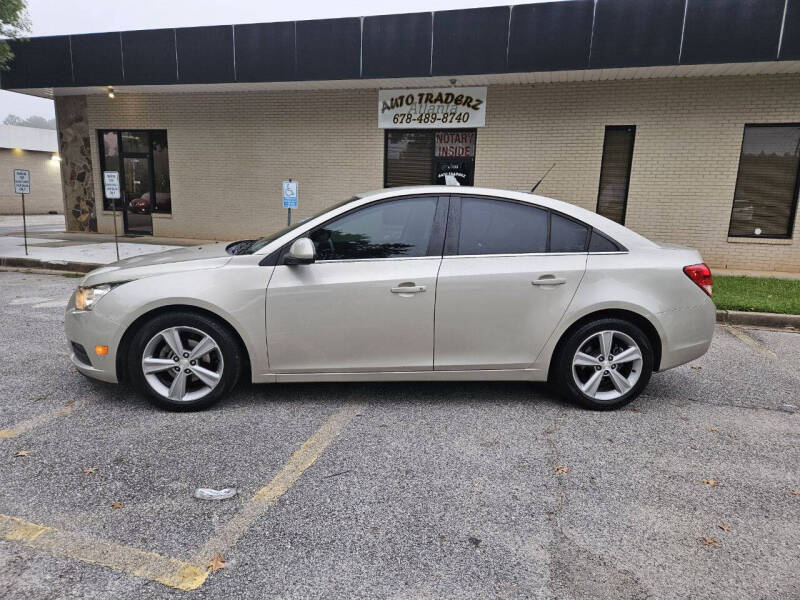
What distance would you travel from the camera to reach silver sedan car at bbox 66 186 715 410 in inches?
151

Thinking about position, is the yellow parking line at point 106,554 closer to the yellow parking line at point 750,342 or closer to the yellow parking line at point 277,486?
the yellow parking line at point 277,486

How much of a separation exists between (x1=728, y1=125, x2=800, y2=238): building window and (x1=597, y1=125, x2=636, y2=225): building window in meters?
2.08

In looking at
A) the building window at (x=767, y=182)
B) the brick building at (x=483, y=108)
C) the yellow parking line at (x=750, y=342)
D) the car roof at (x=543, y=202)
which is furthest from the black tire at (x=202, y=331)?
the building window at (x=767, y=182)

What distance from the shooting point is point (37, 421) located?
3.73 m

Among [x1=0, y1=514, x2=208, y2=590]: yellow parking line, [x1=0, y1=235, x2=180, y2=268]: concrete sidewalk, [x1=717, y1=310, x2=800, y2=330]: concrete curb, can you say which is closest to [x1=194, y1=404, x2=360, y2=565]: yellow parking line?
[x1=0, y1=514, x2=208, y2=590]: yellow parking line

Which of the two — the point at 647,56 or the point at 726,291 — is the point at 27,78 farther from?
the point at 726,291

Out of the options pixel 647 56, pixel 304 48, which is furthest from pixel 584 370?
pixel 304 48

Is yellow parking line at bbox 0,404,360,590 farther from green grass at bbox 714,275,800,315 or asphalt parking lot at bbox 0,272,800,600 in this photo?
green grass at bbox 714,275,800,315

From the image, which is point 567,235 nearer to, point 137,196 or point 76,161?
point 137,196

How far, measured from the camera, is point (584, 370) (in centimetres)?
421

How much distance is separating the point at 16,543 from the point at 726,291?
9232 millimetres

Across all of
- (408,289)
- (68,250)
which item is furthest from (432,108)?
(408,289)

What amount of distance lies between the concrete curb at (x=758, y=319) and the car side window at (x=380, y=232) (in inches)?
208

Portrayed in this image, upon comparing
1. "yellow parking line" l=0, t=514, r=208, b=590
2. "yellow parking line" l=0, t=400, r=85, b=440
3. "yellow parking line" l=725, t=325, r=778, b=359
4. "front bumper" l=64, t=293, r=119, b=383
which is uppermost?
"front bumper" l=64, t=293, r=119, b=383
